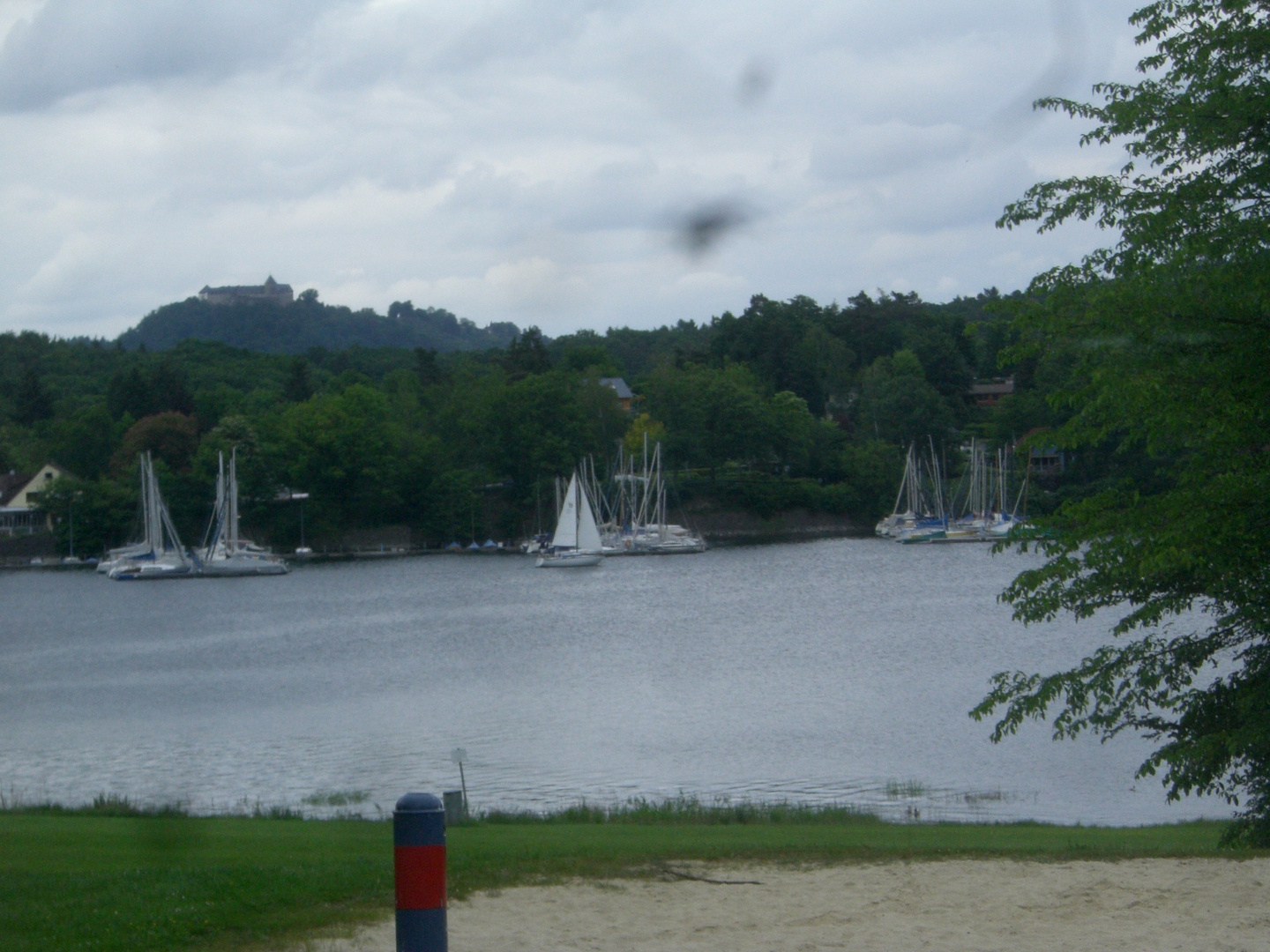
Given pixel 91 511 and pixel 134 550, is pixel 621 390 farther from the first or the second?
pixel 134 550

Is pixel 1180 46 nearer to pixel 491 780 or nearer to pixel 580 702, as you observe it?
pixel 491 780

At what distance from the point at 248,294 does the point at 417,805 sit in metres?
137

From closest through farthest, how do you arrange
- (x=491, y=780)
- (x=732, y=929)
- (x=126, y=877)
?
(x=732, y=929)
(x=126, y=877)
(x=491, y=780)

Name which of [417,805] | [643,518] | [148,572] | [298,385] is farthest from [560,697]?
[298,385]

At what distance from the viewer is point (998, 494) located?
104688 mm

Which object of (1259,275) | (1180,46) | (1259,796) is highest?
(1180,46)

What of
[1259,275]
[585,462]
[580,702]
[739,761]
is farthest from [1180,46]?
[585,462]

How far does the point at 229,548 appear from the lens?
3703 inches

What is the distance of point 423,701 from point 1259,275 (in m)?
28.5

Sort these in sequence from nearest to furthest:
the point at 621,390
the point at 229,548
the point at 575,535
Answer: the point at 575,535
the point at 229,548
the point at 621,390

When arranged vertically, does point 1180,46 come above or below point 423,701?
above

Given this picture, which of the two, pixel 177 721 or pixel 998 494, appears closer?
pixel 177 721

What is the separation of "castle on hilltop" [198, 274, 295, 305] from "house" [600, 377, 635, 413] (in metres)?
35.4

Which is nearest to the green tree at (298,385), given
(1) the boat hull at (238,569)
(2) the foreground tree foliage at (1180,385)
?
(1) the boat hull at (238,569)
